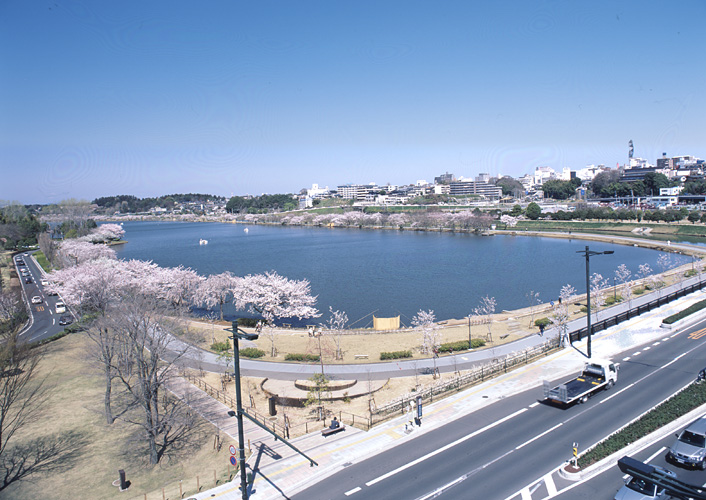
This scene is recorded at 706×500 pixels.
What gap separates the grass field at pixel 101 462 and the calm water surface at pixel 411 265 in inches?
690

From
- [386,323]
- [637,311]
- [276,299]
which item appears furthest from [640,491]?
[276,299]


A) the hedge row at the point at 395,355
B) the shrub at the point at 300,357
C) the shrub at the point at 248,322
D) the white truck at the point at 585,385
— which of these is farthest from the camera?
the shrub at the point at 248,322

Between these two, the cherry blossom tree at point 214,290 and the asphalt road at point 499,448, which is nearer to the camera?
the asphalt road at point 499,448

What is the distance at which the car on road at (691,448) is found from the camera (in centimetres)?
1088

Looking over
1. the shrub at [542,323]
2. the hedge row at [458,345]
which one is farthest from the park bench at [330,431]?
the shrub at [542,323]

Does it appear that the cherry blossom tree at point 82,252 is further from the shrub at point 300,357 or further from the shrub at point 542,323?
the shrub at point 542,323

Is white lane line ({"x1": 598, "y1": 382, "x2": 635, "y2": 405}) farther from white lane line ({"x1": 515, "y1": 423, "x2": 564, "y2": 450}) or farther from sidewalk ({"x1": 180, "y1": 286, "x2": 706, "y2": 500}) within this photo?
white lane line ({"x1": 515, "y1": 423, "x2": 564, "y2": 450})

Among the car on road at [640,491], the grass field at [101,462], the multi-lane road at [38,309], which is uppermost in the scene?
the car on road at [640,491]

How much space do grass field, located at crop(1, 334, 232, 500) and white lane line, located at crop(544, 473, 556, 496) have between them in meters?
8.13

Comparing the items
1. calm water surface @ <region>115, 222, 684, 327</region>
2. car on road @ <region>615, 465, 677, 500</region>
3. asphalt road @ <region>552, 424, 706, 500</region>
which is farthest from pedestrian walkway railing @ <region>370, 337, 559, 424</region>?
calm water surface @ <region>115, 222, 684, 327</region>

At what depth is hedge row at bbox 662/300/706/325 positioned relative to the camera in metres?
23.2

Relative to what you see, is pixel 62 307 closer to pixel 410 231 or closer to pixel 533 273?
pixel 533 273

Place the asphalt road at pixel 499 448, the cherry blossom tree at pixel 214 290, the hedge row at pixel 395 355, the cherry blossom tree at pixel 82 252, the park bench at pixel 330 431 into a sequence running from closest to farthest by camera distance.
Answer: the asphalt road at pixel 499 448, the park bench at pixel 330 431, the hedge row at pixel 395 355, the cherry blossom tree at pixel 214 290, the cherry blossom tree at pixel 82 252

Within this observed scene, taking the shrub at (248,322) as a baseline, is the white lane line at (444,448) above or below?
above
